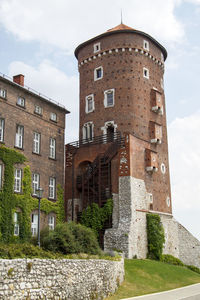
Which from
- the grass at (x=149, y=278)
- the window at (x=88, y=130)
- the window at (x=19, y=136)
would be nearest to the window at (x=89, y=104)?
the window at (x=88, y=130)

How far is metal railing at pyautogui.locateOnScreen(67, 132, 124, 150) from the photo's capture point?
3494cm

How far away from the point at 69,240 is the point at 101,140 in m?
17.9

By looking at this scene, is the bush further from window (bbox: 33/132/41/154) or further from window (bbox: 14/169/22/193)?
window (bbox: 33/132/41/154)

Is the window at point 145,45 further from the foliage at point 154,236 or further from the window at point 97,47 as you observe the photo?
the foliage at point 154,236

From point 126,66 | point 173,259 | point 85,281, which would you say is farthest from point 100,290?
point 126,66

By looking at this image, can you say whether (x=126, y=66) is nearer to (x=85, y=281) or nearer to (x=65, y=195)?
(x=65, y=195)

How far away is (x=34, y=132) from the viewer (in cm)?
3306

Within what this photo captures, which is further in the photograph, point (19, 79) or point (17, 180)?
point (19, 79)

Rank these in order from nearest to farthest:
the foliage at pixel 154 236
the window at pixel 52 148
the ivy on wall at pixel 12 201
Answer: the ivy on wall at pixel 12 201 → the foliage at pixel 154 236 → the window at pixel 52 148

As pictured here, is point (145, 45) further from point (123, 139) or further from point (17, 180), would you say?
point (17, 180)

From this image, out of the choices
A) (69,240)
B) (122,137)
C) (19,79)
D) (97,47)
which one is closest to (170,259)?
(122,137)

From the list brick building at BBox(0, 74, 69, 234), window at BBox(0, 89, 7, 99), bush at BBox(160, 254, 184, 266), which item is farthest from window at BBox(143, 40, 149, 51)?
bush at BBox(160, 254, 184, 266)

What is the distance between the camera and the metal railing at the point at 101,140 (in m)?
34.9

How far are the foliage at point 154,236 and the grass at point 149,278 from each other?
317 centimetres
